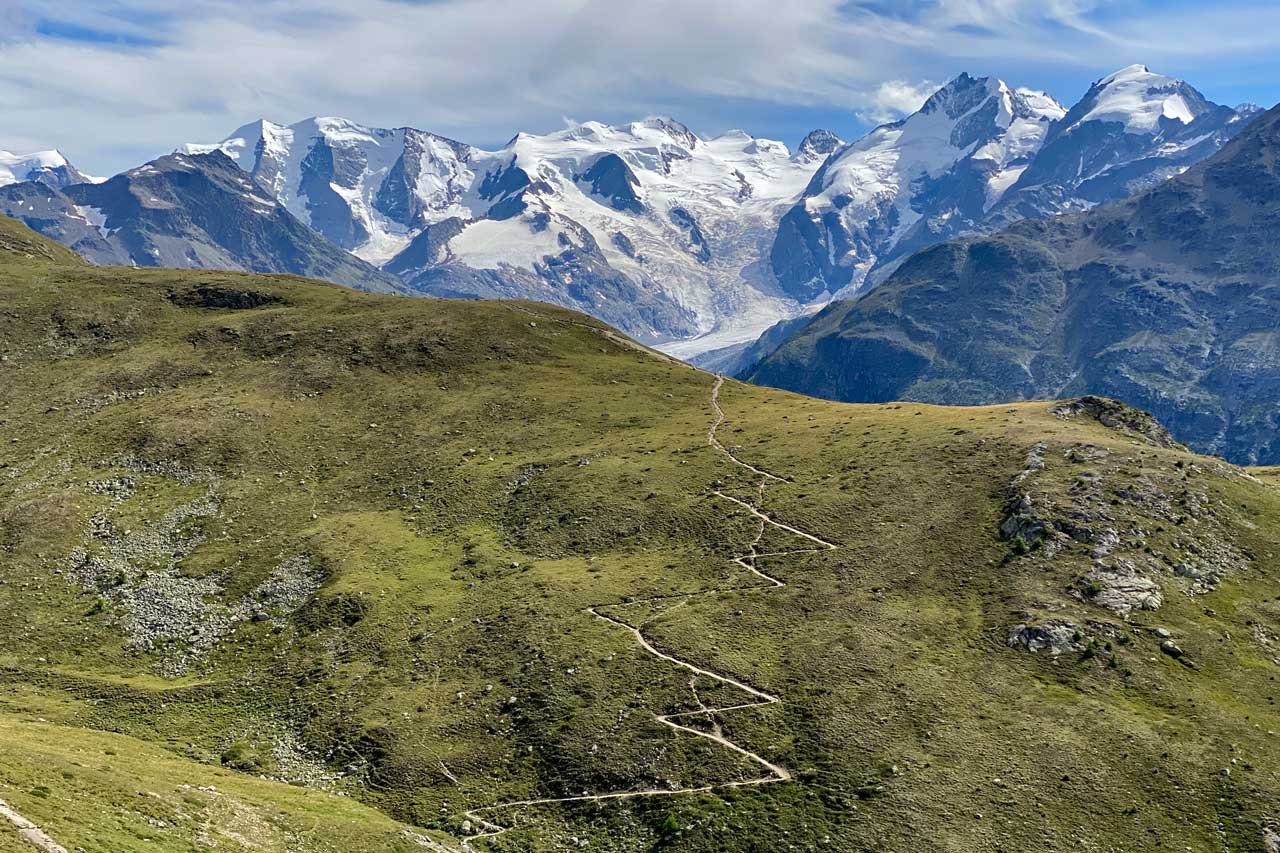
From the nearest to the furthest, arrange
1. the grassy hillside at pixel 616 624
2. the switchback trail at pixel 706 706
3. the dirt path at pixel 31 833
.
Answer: the dirt path at pixel 31 833 < the grassy hillside at pixel 616 624 < the switchback trail at pixel 706 706

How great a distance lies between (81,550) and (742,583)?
60570mm

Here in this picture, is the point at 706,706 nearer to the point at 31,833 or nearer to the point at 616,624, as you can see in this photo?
the point at 616,624

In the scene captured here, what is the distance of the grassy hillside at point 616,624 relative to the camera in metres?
49.0

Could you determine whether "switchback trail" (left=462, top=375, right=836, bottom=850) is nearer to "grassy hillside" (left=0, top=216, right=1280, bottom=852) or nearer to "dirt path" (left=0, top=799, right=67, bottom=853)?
"grassy hillside" (left=0, top=216, right=1280, bottom=852)

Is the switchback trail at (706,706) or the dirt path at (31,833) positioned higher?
the dirt path at (31,833)

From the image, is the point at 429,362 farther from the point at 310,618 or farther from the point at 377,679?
the point at 377,679

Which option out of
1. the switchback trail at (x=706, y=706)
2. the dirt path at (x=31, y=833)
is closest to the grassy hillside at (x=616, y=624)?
the switchback trail at (x=706, y=706)

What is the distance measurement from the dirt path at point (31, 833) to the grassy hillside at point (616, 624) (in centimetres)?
86

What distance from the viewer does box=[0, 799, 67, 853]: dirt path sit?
106 feet

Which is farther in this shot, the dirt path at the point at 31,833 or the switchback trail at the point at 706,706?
the switchback trail at the point at 706,706

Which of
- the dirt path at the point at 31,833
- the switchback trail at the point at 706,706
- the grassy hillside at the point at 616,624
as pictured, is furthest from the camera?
the switchback trail at the point at 706,706

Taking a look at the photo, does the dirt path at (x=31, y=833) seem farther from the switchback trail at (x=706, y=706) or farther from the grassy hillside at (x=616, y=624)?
the switchback trail at (x=706, y=706)

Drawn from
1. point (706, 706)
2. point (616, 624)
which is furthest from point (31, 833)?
point (616, 624)

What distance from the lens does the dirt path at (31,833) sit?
32.3m
